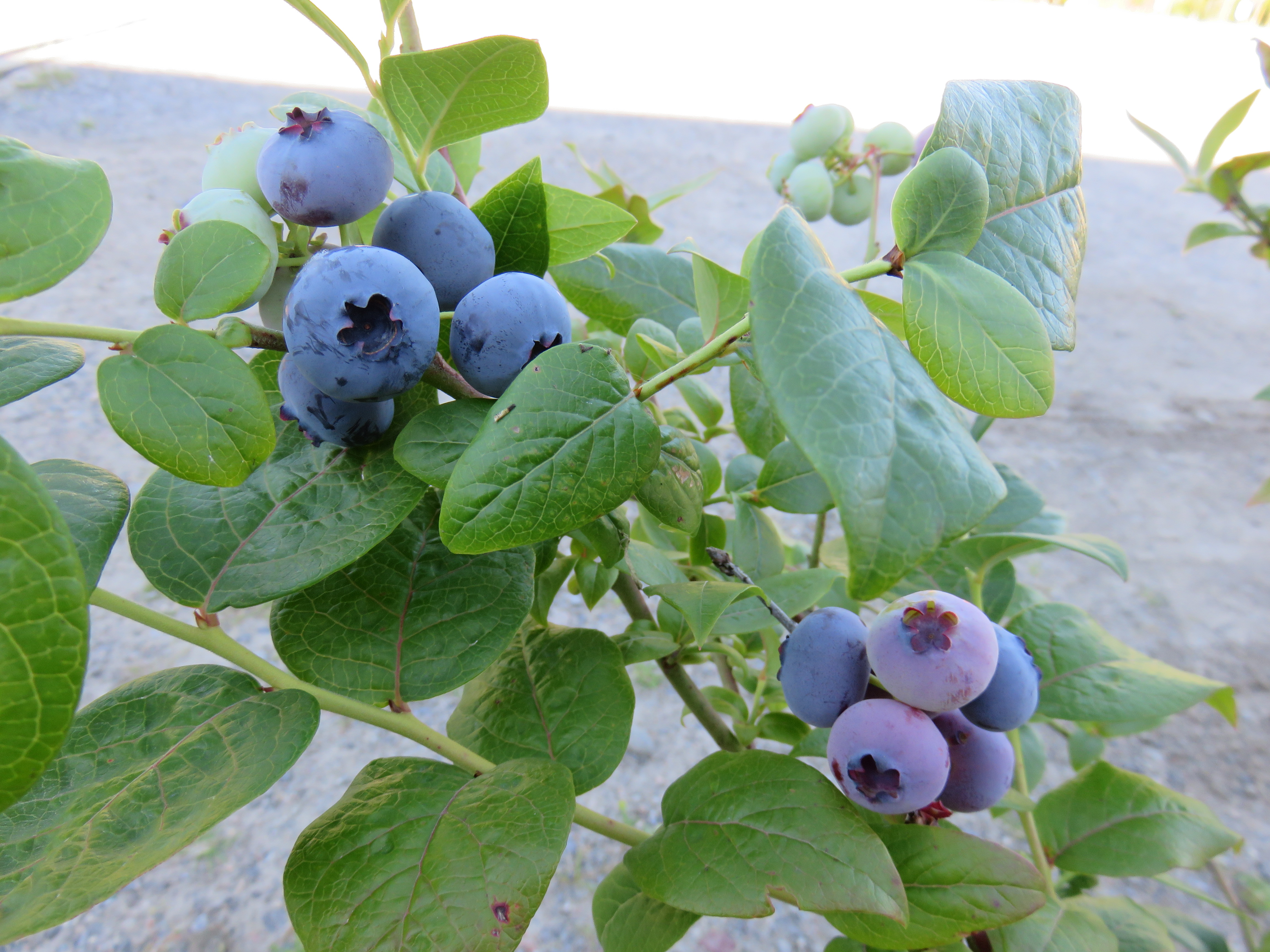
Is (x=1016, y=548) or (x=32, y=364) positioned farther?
(x=1016, y=548)

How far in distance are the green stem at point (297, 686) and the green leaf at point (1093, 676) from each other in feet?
1.03

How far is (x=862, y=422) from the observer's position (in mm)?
231

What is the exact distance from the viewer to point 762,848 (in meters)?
0.40

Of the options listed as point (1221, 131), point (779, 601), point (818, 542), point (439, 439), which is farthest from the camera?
point (1221, 131)

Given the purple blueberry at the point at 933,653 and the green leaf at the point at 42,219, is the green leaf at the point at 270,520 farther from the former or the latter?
the purple blueberry at the point at 933,653

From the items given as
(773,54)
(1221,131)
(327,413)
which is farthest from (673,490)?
(773,54)

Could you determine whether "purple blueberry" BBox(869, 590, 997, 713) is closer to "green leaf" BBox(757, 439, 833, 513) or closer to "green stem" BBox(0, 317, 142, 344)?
"green leaf" BBox(757, 439, 833, 513)

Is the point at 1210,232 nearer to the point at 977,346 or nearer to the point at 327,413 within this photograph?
the point at 977,346

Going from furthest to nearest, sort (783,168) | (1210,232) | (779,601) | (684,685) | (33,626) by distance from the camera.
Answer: (1210,232) → (783,168) → (684,685) → (779,601) → (33,626)

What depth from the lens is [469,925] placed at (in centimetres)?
33

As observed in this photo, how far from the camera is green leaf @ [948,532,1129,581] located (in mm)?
528

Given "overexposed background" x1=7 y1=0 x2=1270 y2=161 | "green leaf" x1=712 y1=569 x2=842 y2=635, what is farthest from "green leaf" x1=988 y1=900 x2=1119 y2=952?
"overexposed background" x1=7 y1=0 x2=1270 y2=161

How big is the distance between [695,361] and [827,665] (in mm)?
188

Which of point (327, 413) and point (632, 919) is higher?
point (327, 413)
